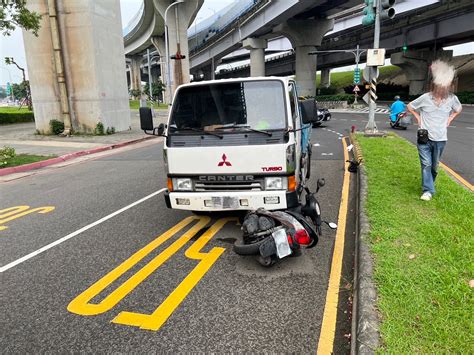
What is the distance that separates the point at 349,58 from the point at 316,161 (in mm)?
57452

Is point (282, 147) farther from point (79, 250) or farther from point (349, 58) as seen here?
point (349, 58)

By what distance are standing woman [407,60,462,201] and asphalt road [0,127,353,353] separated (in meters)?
1.58

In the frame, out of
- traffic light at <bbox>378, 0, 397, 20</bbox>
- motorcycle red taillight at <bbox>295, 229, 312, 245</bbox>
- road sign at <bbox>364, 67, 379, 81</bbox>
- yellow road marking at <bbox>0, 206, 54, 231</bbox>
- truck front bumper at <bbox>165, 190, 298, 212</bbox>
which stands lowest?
yellow road marking at <bbox>0, 206, 54, 231</bbox>

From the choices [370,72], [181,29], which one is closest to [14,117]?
[181,29]

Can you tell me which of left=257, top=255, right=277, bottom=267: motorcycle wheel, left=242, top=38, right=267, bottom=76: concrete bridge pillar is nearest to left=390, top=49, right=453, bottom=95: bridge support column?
left=242, top=38, right=267, bottom=76: concrete bridge pillar

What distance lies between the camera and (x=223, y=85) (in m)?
5.38

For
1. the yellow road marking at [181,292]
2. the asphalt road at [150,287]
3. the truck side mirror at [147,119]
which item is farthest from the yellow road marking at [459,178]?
the truck side mirror at [147,119]

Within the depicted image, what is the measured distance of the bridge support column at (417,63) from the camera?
49.8 meters

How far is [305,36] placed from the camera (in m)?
44.9

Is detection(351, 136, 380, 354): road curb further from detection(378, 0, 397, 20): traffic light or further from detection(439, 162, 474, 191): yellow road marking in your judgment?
detection(378, 0, 397, 20): traffic light

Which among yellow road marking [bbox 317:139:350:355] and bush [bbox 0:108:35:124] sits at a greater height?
bush [bbox 0:108:35:124]

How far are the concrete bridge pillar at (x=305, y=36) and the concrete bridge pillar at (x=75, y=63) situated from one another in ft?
90.5

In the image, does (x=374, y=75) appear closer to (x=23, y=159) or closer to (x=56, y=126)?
(x=23, y=159)

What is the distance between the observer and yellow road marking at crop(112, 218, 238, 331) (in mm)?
3396
